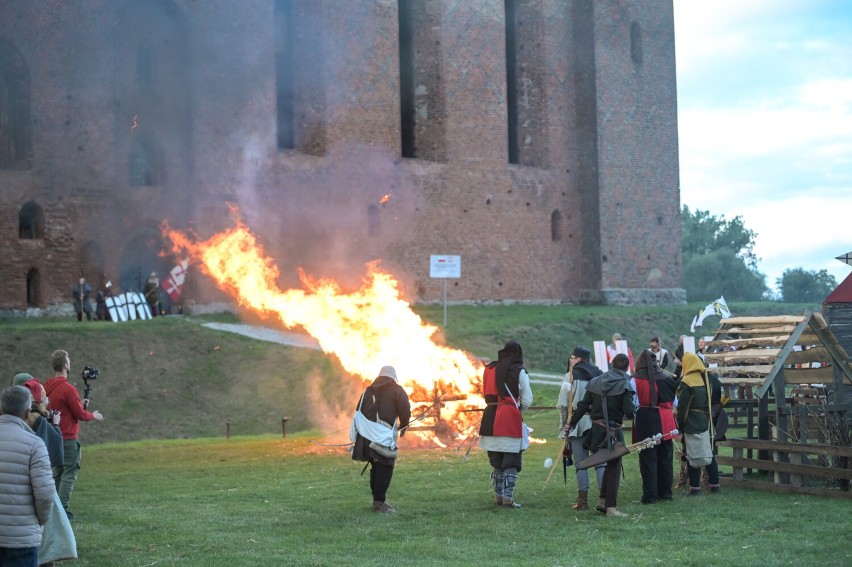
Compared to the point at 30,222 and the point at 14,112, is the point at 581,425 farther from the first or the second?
the point at 14,112

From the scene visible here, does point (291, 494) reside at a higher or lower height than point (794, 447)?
lower

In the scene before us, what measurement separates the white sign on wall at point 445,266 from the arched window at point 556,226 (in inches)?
332

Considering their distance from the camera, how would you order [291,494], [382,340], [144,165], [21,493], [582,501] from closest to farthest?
1. [21,493]
2. [582,501]
3. [291,494]
4. [382,340]
5. [144,165]

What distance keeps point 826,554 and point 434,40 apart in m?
31.0

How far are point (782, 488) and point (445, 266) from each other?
→ 21814mm

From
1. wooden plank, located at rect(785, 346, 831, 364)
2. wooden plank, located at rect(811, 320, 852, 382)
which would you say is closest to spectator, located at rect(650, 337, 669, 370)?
wooden plank, located at rect(785, 346, 831, 364)

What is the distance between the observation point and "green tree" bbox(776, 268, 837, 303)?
6688 cm

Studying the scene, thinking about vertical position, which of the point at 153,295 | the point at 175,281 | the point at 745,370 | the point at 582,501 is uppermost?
the point at 175,281

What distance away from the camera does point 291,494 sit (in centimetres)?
Result: 1442

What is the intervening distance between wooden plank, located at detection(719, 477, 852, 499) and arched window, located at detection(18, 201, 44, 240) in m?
23.6

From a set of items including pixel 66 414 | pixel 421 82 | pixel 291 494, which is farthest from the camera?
pixel 421 82

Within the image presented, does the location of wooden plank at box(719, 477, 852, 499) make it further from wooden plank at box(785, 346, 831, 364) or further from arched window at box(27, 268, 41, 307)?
arched window at box(27, 268, 41, 307)

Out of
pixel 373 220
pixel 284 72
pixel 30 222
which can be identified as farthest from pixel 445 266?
pixel 30 222

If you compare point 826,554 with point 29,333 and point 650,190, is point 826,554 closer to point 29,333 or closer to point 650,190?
point 29,333
